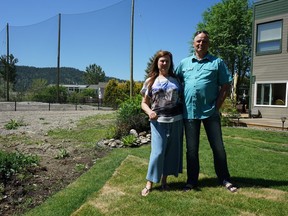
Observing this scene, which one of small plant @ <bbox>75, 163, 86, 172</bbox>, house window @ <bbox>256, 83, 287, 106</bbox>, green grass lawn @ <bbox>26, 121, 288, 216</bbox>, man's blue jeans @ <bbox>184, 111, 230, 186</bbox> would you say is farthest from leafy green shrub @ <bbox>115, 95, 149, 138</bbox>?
house window @ <bbox>256, 83, 287, 106</bbox>

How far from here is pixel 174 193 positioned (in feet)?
11.6

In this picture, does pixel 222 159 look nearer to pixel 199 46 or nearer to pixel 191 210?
pixel 191 210

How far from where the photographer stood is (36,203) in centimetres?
365

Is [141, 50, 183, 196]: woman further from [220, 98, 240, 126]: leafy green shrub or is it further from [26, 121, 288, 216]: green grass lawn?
[220, 98, 240, 126]: leafy green shrub

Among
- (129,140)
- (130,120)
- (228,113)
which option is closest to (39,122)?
(130,120)

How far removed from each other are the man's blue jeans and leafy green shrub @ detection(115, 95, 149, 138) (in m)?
4.00

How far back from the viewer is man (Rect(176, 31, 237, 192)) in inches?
132

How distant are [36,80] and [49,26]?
13.0m

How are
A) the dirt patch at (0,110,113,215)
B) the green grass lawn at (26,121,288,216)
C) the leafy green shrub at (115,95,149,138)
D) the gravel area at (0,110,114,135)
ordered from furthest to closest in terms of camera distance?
the gravel area at (0,110,114,135) < the leafy green shrub at (115,95,149,138) < the dirt patch at (0,110,113,215) < the green grass lawn at (26,121,288,216)

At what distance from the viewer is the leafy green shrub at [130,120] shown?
755 cm

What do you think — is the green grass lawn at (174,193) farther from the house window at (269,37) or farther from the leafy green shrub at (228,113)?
the house window at (269,37)

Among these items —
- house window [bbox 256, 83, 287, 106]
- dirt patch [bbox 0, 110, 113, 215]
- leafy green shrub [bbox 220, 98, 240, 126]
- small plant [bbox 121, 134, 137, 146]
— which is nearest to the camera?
dirt patch [bbox 0, 110, 113, 215]

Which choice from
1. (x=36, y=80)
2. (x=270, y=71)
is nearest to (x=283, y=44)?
(x=270, y=71)

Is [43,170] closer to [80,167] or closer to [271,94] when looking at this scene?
[80,167]
